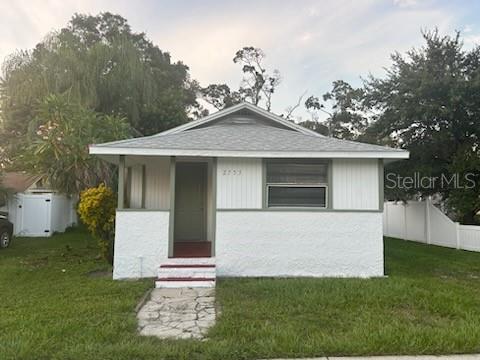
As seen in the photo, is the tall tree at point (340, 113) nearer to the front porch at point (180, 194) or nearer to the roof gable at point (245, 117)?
the roof gable at point (245, 117)

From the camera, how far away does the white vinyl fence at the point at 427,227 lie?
12.6 metres

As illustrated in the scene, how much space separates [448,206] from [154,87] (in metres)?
13.9

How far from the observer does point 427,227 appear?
14.5 m

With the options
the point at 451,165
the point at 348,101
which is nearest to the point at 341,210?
the point at 451,165

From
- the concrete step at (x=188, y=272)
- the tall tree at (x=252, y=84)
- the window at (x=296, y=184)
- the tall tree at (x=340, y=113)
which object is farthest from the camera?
the tall tree at (x=252, y=84)

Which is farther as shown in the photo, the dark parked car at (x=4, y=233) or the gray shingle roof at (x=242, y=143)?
→ the dark parked car at (x=4, y=233)

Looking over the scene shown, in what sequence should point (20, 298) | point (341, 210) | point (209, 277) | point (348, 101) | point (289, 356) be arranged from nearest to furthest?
point (289, 356), point (20, 298), point (209, 277), point (341, 210), point (348, 101)

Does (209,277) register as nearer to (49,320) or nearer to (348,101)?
(49,320)

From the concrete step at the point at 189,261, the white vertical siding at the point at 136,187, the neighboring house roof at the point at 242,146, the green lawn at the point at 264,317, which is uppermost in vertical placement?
the neighboring house roof at the point at 242,146

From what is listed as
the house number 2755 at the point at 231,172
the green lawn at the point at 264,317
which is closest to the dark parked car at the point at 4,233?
the green lawn at the point at 264,317

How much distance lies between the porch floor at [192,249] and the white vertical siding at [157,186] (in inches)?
47.0

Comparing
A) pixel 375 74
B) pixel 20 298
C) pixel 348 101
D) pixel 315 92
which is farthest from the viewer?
pixel 315 92

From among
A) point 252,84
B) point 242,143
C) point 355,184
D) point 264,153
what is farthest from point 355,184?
point 252,84

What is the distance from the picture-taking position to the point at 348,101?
28047mm
